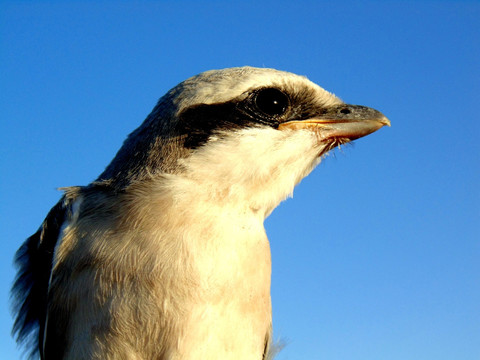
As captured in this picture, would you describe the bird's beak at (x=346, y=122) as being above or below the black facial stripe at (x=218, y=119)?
above

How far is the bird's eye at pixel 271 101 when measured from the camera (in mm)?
4328

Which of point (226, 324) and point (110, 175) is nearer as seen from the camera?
point (226, 324)

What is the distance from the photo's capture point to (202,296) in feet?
11.6

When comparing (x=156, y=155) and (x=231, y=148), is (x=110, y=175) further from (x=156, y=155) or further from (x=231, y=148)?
(x=231, y=148)

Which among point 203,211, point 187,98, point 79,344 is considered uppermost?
point 187,98

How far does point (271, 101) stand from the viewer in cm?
438

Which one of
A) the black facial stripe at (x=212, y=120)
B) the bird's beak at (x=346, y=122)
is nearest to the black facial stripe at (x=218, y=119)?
the black facial stripe at (x=212, y=120)

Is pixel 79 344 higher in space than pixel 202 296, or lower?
lower

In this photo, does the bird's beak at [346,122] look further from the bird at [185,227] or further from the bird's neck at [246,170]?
the bird's neck at [246,170]

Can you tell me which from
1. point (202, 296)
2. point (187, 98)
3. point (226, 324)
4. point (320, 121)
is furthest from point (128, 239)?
point (320, 121)

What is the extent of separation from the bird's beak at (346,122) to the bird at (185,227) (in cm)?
1

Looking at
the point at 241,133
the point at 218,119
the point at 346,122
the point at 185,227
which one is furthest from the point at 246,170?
the point at 346,122

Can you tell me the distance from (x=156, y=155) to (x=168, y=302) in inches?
45.8

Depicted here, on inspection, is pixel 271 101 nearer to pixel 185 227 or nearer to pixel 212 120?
pixel 212 120
